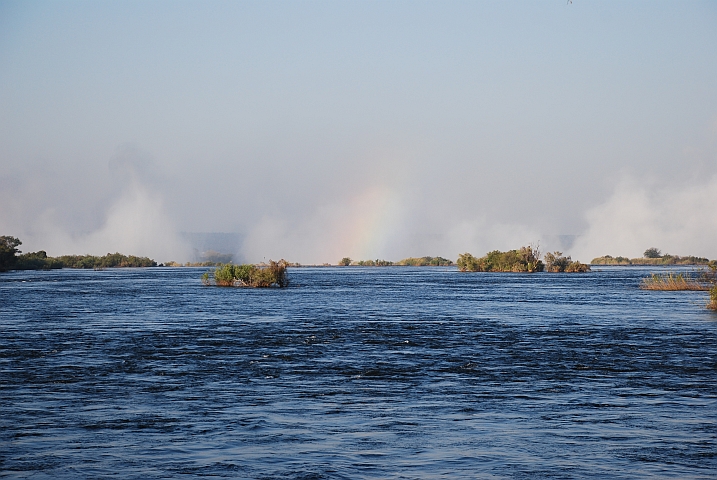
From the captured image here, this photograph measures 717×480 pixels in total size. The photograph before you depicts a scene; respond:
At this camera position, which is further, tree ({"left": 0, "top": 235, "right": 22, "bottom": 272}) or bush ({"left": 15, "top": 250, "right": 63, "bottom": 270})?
bush ({"left": 15, "top": 250, "right": 63, "bottom": 270})

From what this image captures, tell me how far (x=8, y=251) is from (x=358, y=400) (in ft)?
495

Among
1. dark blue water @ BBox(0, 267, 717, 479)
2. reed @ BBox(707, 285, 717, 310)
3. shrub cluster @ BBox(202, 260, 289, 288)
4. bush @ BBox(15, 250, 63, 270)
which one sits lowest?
dark blue water @ BBox(0, 267, 717, 479)

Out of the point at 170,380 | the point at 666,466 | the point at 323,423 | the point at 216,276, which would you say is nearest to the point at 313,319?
the point at 170,380

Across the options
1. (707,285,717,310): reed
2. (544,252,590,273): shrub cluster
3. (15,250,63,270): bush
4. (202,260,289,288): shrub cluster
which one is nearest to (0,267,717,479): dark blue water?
(707,285,717,310): reed

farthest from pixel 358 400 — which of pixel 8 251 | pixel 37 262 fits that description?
pixel 37 262

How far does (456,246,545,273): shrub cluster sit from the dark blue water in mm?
108021

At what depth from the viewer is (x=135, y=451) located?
15273 mm

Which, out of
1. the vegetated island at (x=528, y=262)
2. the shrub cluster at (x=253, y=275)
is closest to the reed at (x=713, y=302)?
the shrub cluster at (x=253, y=275)

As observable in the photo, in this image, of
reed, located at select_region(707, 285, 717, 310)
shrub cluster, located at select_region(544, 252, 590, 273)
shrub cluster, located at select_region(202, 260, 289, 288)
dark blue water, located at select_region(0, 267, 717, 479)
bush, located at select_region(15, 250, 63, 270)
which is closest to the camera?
dark blue water, located at select_region(0, 267, 717, 479)

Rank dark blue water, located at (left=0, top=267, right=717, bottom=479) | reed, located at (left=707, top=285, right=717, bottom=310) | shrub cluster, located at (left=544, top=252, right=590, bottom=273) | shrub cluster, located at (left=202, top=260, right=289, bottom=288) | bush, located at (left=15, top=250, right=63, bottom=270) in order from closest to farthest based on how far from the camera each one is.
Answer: dark blue water, located at (left=0, top=267, right=717, bottom=479) → reed, located at (left=707, top=285, right=717, bottom=310) → shrub cluster, located at (left=202, top=260, right=289, bottom=288) → shrub cluster, located at (left=544, top=252, right=590, bottom=273) → bush, located at (left=15, top=250, right=63, bottom=270)

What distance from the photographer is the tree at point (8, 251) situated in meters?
154

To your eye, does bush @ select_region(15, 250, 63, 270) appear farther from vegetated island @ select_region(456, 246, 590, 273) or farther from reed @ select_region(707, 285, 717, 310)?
reed @ select_region(707, 285, 717, 310)

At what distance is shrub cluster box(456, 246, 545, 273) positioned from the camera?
490ft

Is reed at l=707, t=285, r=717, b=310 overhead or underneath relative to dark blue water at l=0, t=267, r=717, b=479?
overhead
